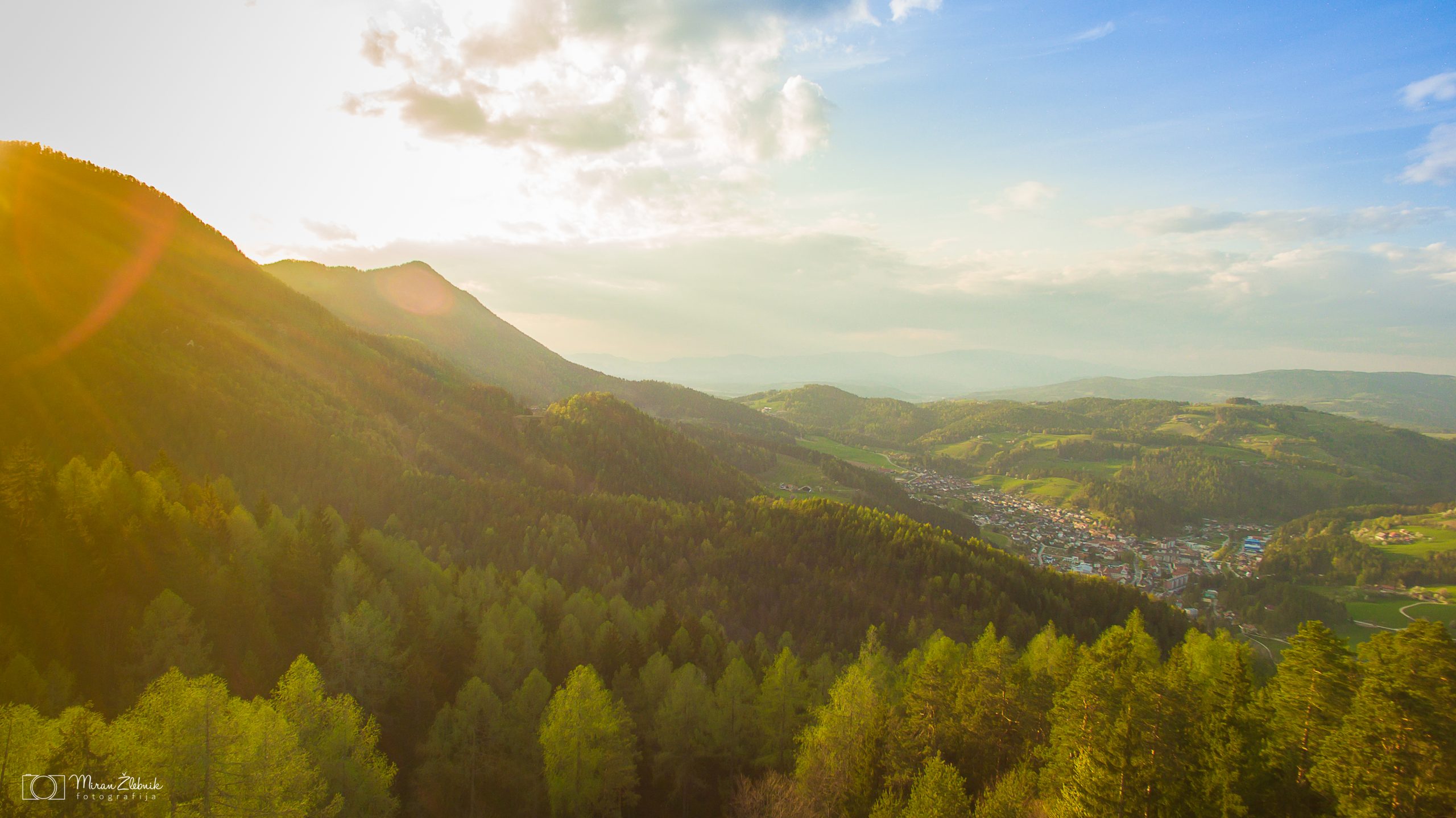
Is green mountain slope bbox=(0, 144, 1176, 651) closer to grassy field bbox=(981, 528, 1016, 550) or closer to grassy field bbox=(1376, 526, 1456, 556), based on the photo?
grassy field bbox=(981, 528, 1016, 550)

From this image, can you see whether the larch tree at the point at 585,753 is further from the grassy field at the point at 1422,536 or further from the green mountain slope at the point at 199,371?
the grassy field at the point at 1422,536

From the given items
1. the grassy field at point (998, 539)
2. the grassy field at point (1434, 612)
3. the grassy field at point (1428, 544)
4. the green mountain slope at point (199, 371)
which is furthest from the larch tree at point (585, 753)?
the grassy field at point (1428, 544)

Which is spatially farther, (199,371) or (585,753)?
(199,371)

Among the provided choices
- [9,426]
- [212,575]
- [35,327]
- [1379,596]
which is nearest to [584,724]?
[212,575]

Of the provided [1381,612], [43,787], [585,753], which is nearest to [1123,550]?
[1381,612]

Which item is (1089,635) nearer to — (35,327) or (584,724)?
(584,724)

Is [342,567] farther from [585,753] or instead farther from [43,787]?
[43,787]

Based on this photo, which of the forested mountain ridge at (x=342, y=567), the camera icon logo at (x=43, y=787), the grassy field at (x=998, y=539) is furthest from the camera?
the grassy field at (x=998, y=539)
